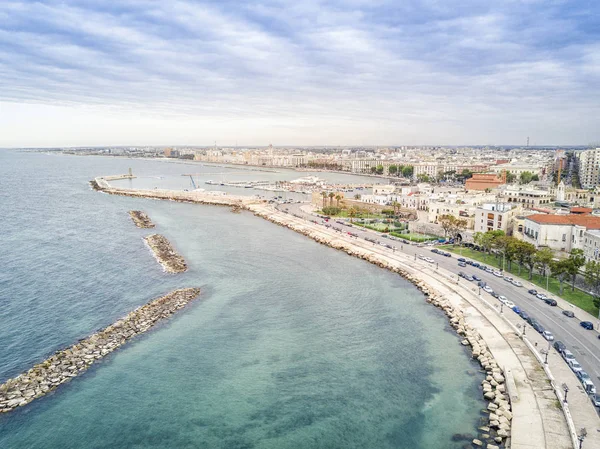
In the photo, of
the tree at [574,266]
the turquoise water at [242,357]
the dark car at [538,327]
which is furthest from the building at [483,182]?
the dark car at [538,327]

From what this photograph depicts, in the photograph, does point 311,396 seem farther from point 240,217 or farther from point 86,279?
point 240,217

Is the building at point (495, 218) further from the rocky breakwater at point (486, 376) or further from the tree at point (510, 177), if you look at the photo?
the tree at point (510, 177)

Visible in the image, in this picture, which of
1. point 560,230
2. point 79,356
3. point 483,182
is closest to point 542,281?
point 560,230

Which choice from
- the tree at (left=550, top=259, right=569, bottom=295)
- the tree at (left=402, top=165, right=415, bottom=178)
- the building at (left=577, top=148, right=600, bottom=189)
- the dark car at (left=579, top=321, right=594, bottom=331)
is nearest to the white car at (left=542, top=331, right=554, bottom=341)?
the dark car at (left=579, top=321, right=594, bottom=331)

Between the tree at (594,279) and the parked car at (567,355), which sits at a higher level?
the tree at (594,279)

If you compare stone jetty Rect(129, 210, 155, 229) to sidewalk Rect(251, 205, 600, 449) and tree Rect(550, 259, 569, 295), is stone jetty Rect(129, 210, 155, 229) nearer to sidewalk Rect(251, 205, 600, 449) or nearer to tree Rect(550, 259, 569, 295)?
sidewalk Rect(251, 205, 600, 449)

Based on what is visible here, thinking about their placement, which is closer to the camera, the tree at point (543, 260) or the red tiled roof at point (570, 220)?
the tree at point (543, 260)

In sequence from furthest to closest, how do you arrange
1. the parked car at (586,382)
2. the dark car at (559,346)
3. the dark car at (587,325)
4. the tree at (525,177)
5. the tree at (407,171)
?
the tree at (407,171) < the tree at (525,177) < the dark car at (587,325) < the dark car at (559,346) < the parked car at (586,382)

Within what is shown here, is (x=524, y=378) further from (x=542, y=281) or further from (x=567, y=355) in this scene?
(x=542, y=281)
